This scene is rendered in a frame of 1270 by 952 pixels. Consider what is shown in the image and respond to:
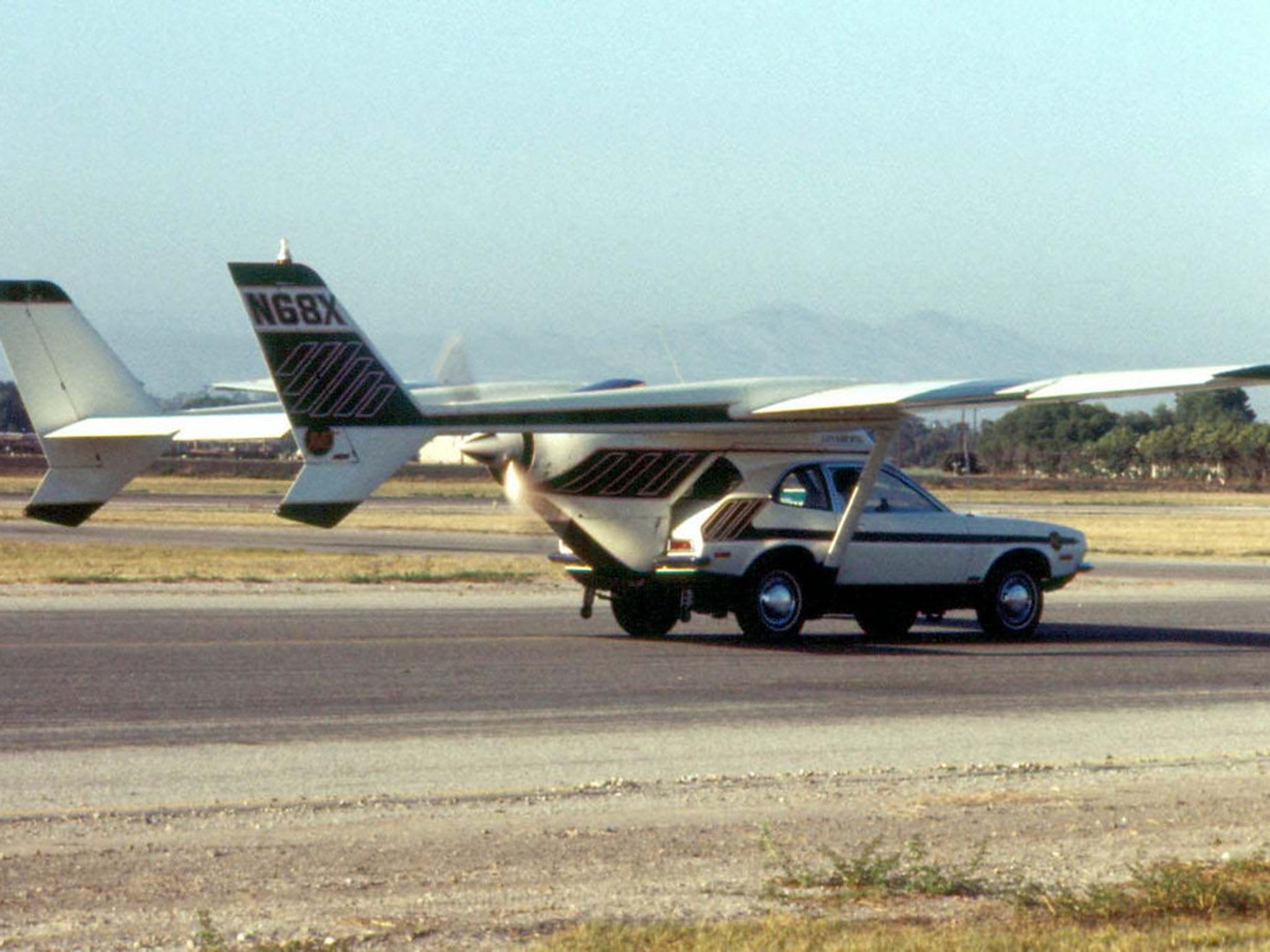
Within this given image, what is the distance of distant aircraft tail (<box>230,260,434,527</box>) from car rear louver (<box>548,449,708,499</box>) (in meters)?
2.07

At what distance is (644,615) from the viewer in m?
21.4

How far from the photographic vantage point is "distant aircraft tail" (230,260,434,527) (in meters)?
17.9

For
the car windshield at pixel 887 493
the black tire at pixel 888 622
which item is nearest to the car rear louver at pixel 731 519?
the car windshield at pixel 887 493

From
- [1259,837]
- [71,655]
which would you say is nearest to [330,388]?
[71,655]

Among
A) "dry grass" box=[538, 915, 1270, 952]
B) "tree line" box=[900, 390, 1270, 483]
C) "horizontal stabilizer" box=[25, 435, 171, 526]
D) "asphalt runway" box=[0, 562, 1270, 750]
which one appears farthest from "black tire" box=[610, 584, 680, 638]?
"tree line" box=[900, 390, 1270, 483]

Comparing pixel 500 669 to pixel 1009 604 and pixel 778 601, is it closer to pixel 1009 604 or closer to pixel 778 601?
pixel 778 601

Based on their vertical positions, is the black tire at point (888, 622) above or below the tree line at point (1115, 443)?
above

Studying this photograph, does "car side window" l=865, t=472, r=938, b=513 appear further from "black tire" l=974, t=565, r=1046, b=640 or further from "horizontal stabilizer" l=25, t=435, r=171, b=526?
"horizontal stabilizer" l=25, t=435, r=171, b=526

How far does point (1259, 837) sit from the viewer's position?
988cm

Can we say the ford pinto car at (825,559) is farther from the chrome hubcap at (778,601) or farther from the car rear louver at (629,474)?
the car rear louver at (629,474)

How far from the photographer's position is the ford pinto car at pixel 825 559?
20.5 m

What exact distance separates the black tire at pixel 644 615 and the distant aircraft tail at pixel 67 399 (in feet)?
16.4

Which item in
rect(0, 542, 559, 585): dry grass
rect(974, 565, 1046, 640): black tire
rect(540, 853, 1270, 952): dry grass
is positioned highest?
rect(540, 853, 1270, 952): dry grass

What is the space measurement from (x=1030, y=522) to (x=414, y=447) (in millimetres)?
7512
